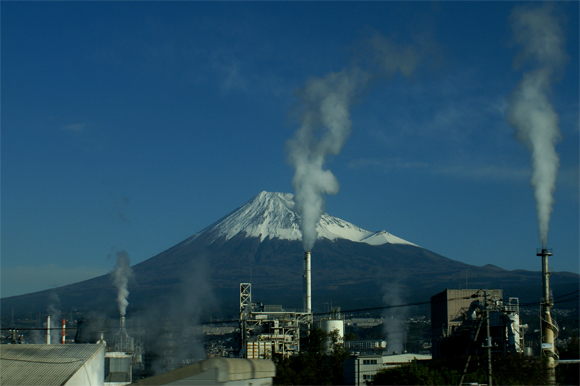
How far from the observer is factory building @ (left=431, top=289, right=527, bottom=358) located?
66750mm

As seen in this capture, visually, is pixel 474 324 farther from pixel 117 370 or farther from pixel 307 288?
pixel 117 370

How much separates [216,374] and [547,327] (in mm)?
47551

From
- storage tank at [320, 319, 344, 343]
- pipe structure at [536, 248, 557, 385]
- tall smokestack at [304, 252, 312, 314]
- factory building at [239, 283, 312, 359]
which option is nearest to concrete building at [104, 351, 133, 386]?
factory building at [239, 283, 312, 359]

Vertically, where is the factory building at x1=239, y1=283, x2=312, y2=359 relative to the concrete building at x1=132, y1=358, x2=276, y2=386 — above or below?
below

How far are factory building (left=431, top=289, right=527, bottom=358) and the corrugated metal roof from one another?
31.2 metres

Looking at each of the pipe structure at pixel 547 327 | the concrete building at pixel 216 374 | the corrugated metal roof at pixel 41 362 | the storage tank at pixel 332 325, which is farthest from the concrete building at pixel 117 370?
the concrete building at pixel 216 374

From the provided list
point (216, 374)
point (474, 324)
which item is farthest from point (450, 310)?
point (216, 374)

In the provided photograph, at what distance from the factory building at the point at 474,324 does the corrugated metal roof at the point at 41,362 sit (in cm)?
3119

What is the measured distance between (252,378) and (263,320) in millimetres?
62353

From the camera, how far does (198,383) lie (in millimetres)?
20125

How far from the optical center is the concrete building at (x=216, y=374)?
1989cm

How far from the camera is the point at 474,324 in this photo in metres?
68.8

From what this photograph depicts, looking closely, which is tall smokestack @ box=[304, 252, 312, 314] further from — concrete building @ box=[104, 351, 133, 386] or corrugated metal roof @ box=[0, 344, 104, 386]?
corrugated metal roof @ box=[0, 344, 104, 386]

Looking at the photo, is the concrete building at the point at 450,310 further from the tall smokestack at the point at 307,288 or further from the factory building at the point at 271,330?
the factory building at the point at 271,330
